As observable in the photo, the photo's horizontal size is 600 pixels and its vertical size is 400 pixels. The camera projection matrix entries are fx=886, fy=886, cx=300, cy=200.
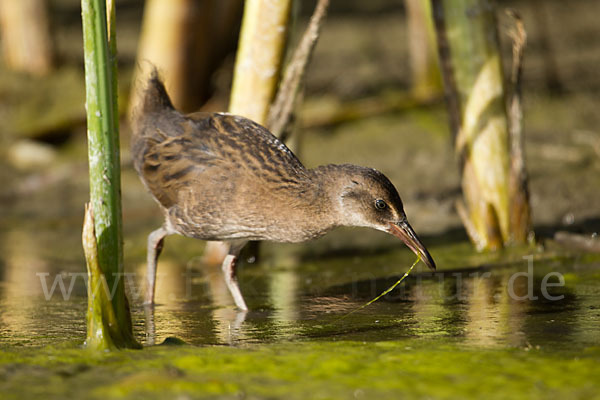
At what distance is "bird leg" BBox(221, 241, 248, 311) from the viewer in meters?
5.82

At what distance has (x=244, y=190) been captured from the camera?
566 centimetres

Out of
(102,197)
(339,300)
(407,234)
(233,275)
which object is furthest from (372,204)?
(102,197)

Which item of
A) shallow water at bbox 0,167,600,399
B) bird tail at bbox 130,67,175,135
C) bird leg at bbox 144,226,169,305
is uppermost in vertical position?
bird tail at bbox 130,67,175,135

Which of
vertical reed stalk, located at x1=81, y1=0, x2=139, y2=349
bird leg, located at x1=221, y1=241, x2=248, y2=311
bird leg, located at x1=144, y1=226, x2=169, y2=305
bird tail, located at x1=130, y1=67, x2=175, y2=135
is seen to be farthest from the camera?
bird tail, located at x1=130, y1=67, x2=175, y2=135

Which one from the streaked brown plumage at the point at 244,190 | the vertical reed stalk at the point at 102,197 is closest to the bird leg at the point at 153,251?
the streaked brown plumage at the point at 244,190

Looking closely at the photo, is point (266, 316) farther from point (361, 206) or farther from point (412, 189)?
point (412, 189)

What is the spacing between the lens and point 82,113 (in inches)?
453

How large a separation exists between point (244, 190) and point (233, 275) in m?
0.70

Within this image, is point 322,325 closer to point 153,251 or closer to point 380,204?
point 380,204

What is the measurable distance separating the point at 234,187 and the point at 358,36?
387 inches

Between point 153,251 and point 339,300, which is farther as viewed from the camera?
point 153,251

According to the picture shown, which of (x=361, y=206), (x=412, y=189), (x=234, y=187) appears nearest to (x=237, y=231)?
(x=234, y=187)

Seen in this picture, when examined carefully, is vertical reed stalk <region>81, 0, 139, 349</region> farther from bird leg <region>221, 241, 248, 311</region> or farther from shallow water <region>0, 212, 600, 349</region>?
bird leg <region>221, 241, 248, 311</region>

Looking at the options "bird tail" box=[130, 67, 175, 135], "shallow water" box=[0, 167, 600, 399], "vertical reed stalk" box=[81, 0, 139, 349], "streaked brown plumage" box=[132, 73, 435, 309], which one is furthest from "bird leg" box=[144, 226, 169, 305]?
"vertical reed stalk" box=[81, 0, 139, 349]
